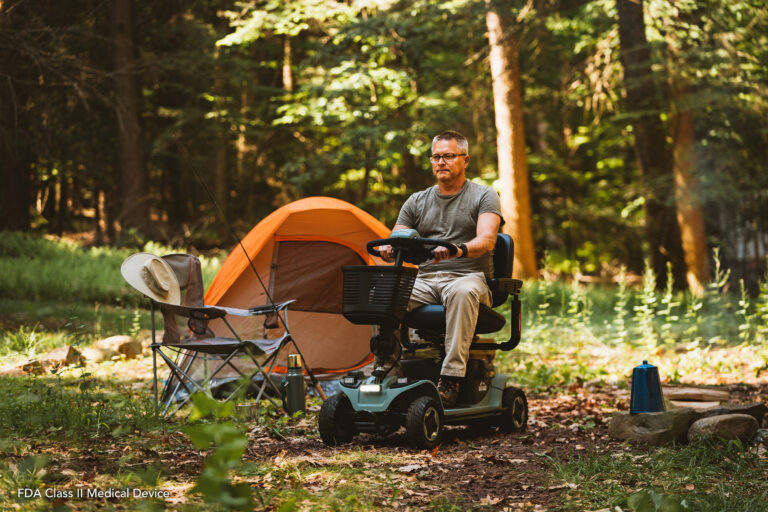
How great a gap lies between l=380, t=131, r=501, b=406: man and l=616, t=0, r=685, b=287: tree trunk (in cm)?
743

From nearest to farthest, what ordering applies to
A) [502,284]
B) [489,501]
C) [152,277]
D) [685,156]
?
[489,501] → [502,284] → [152,277] → [685,156]

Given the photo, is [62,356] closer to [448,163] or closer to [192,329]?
[192,329]

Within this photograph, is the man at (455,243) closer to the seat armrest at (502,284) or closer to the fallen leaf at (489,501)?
the seat armrest at (502,284)

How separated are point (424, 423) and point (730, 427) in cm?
155

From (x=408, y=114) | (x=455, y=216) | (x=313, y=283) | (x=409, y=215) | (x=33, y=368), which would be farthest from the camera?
(x=408, y=114)

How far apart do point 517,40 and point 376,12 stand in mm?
2957

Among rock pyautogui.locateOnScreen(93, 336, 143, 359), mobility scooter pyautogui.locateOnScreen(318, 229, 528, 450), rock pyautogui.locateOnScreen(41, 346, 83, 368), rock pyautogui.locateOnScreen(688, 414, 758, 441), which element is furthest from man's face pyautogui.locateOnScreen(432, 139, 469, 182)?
rock pyautogui.locateOnScreen(93, 336, 143, 359)

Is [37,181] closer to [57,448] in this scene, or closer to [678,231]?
[678,231]

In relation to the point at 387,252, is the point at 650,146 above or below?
above

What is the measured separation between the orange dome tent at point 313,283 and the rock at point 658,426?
9.62 feet

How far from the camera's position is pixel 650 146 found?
12102 millimetres

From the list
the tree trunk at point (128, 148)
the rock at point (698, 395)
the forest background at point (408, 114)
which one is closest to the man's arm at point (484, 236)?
the rock at point (698, 395)

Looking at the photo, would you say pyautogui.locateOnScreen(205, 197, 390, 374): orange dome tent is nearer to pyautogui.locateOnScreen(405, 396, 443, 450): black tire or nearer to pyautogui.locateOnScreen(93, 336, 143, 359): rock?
pyautogui.locateOnScreen(93, 336, 143, 359): rock

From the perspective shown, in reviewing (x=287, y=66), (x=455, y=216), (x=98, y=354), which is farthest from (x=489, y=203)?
(x=287, y=66)
